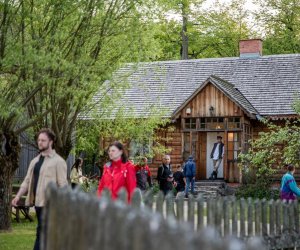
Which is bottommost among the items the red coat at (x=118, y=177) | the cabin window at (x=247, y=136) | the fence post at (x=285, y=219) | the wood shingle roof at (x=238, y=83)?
the fence post at (x=285, y=219)

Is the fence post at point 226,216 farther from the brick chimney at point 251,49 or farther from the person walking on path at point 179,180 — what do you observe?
the brick chimney at point 251,49

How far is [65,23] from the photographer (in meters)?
18.3

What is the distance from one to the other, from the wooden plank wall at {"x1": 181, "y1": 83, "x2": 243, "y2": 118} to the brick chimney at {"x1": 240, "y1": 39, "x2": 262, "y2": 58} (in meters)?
7.04

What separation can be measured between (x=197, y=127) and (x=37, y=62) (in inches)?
730

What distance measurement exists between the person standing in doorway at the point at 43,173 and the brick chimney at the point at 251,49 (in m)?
30.5

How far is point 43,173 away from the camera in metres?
10.9

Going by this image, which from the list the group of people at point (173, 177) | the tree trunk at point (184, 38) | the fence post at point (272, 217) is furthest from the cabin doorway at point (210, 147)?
the fence post at point (272, 217)

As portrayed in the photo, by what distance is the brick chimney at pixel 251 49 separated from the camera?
40594 mm

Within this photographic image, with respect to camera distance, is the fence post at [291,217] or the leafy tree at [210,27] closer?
the fence post at [291,217]

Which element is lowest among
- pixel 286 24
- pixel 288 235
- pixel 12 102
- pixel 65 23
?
pixel 288 235

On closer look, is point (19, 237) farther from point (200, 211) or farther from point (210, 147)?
point (210, 147)

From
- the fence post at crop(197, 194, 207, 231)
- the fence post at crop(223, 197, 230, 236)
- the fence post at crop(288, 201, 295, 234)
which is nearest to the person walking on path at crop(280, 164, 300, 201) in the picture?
the fence post at crop(288, 201, 295, 234)

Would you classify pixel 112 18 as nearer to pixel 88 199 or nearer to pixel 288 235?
pixel 288 235

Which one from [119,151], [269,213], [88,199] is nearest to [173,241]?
[88,199]
